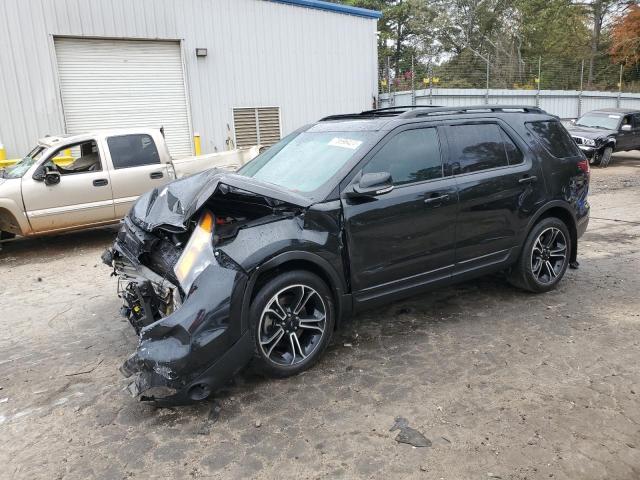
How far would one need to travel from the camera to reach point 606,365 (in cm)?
372

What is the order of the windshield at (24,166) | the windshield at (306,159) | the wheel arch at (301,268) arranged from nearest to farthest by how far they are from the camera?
the wheel arch at (301,268)
the windshield at (306,159)
the windshield at (24,166)

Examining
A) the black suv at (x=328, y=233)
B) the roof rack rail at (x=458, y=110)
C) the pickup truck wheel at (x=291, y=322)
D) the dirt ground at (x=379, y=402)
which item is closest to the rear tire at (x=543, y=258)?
the black suv at (x=328, y=233)

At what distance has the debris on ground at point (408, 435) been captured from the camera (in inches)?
114

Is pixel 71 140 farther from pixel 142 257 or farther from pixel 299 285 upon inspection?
pixel 299 285

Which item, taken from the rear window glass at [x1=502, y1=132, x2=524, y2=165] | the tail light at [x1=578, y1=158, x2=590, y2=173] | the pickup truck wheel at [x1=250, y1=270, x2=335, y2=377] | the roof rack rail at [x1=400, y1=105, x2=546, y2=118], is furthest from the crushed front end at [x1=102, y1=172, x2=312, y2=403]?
the tail light at [x1=578, y1=158, x2=590, y2=173]

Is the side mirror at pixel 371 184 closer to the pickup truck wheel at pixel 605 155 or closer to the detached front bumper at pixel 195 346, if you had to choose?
the detached front bumper at pixel 195 346

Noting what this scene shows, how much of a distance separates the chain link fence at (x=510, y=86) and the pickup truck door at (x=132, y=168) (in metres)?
11.8

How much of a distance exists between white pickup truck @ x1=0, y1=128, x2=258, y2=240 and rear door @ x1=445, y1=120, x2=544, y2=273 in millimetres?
5186

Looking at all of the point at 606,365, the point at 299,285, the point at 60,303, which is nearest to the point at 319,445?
the point at 299,285

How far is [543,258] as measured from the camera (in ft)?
16.7

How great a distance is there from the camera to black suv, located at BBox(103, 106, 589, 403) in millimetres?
3168

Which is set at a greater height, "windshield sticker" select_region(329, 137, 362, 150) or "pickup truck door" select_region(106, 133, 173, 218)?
"windshield sticker" select_region(329, 137, 362, 150)

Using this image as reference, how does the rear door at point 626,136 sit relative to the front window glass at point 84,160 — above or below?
below

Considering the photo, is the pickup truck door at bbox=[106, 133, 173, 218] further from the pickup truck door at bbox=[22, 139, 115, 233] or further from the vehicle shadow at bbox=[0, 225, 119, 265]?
the vehicle shadow at bbox=[0, 225, 119, 265]
